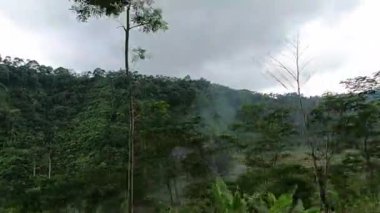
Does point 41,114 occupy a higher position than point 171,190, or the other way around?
point 41,114

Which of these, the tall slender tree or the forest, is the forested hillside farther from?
the tall slender tree

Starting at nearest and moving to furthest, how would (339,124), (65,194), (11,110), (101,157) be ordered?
(339,124) < (65,194) < (101,157) < (11,110)

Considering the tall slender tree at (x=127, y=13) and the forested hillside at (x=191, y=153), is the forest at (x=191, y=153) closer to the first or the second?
the forested hillside at (x=191, y=153)

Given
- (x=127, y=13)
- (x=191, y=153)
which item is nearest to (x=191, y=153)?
(x=191, y=153)

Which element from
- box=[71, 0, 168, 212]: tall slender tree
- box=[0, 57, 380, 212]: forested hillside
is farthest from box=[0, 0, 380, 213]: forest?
box=[71, 0, 168, 212]: tall slender tree

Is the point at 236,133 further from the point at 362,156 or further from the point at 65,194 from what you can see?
the point at 65,194

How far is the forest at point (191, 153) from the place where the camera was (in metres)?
21.3

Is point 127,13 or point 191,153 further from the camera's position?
point 191,153

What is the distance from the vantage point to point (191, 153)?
81.9 feet

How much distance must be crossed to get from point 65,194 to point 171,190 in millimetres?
5159

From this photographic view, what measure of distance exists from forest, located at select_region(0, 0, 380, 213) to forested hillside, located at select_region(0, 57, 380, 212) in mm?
52

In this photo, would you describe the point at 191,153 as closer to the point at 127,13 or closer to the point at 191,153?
the point at 191,153

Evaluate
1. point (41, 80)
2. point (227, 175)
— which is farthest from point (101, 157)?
point (41, 80)

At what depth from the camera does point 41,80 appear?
4222 cm
